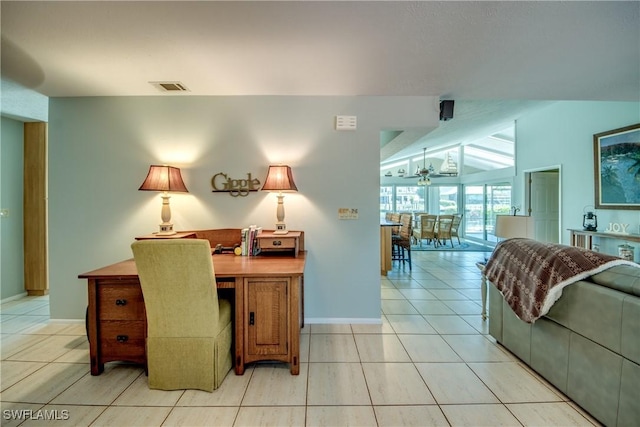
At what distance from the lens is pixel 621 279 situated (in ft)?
4.62

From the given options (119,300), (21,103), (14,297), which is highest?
(21,103)

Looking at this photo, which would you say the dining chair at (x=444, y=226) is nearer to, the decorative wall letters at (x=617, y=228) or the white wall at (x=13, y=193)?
the decorative wall letters at (x=617, y=228)

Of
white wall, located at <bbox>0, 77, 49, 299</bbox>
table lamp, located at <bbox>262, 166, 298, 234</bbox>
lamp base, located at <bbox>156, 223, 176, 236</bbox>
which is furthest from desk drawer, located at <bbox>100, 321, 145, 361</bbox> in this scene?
white wall, located at <bbox>0, 77, 49, 299</bbox>

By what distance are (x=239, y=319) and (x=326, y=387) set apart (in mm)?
755

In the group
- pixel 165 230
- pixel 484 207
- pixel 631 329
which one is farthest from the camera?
pixel 484 207

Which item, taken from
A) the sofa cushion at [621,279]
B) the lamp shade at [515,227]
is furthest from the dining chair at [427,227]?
the sofa cushion at [621,279]

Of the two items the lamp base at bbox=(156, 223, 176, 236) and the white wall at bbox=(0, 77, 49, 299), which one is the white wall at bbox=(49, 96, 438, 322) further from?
the white wall at bbox=(0, 77, 49, 299)

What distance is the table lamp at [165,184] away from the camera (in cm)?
243

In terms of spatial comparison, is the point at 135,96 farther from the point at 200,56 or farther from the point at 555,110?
the point at 555,110

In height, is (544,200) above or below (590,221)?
above

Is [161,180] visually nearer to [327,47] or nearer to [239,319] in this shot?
[239,319]

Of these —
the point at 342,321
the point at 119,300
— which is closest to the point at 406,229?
the point at 342,321

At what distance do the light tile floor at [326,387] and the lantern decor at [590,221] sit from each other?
289 centimetres

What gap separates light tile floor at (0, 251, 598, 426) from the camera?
5.02ft
